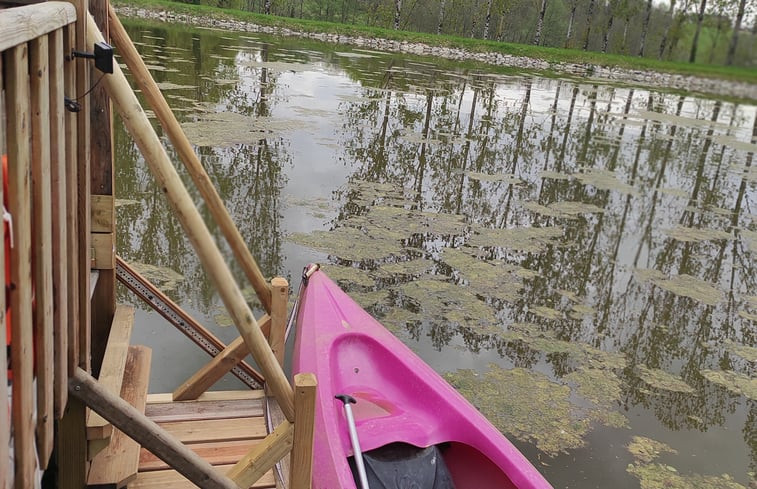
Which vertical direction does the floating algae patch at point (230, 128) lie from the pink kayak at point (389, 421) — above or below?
above

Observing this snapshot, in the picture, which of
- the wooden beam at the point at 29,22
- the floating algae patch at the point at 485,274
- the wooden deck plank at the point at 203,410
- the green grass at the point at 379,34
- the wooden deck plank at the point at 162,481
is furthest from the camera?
the green grass at the point at 379,34

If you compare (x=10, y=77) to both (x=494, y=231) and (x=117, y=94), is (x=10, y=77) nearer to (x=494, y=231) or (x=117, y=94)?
(x=117, y=94)

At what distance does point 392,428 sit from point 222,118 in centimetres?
726

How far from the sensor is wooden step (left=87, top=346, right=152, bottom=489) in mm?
2059

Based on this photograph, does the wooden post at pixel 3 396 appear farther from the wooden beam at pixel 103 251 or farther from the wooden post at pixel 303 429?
the wooden beam at pixel 103 251

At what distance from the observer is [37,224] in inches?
53.2

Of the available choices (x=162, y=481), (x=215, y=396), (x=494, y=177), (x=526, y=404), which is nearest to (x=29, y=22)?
(x=162, y=481)

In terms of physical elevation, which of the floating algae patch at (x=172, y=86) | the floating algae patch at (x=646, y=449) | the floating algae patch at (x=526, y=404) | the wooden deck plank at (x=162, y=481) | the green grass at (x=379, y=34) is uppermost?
the green grass at (x=379, y=34)

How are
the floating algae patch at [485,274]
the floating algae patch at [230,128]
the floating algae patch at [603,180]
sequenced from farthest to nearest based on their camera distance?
the floating algae patch at [603,180], the floating algae patch at [230,128], the floating algae patch at [485,274]

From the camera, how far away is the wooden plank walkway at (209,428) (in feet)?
7.61

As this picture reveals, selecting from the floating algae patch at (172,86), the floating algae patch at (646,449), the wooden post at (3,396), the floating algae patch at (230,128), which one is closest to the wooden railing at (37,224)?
the wooden post at (3,396)

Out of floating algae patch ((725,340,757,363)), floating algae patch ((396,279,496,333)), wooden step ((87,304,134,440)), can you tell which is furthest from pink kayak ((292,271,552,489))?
floating algae patch ((725,340,757,363))

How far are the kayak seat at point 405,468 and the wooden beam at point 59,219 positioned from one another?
1.26 metres

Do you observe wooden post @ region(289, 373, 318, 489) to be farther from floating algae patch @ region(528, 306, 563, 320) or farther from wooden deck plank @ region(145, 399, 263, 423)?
floating algae patch @ region(528, 306, 563, 320)
